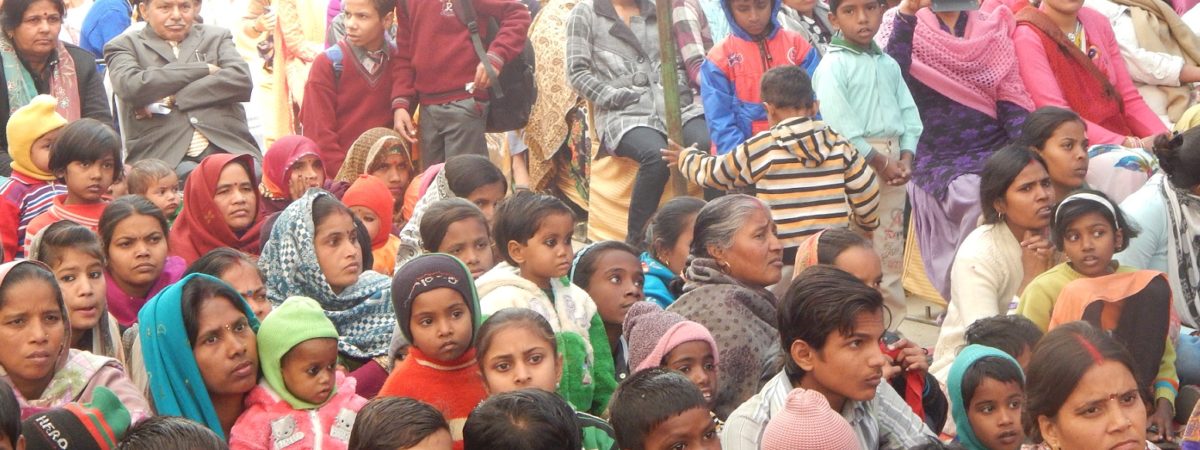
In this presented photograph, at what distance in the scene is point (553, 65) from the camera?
9070mm

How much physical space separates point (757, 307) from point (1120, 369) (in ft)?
5.07

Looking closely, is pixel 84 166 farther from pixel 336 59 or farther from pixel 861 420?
pixel 861 420

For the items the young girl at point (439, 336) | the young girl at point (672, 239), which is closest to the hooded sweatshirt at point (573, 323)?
the young girl at point (439, 336)

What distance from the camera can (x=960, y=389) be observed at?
15.4 ft

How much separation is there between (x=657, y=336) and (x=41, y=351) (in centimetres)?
174

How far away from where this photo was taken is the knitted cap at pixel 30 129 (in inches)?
276

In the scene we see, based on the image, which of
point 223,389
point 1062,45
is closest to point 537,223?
point 223,389

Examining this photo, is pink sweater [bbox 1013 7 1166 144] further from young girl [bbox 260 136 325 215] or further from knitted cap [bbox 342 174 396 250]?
young girl [bbox 260 136 325 215]

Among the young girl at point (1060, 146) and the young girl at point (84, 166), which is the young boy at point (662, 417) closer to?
the young girl at point (1060, 146)

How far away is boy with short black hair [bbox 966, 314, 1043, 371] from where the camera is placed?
503 centimetres

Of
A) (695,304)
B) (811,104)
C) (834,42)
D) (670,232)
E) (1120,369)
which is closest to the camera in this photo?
(1120,369)

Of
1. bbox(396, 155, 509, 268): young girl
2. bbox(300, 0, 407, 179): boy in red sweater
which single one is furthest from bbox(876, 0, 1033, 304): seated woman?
bbox(300, 0, 407, 179): boy in red sweater

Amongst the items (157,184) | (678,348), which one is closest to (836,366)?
(678,348)

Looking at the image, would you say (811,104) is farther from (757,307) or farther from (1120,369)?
(1120,369)
